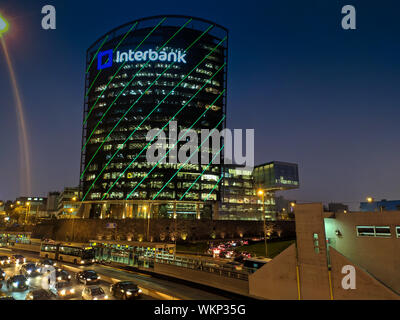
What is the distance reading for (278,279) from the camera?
22.5 m

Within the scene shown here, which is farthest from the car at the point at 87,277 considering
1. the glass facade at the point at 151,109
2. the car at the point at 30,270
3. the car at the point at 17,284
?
the glass facade at the point at 151,109

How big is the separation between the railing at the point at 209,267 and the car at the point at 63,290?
1152cm

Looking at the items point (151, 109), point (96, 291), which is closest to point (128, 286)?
point (96, 291)

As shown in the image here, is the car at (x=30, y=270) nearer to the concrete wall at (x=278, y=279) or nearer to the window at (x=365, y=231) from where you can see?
the concrete wall at (x=278, y=279)

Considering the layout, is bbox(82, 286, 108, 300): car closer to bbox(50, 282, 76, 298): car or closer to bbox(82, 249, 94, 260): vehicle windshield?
bbox(50, 282, 76, 298): car

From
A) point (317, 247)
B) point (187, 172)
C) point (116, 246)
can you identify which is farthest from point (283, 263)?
point (187, 172)

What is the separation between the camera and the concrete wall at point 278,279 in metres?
21.8

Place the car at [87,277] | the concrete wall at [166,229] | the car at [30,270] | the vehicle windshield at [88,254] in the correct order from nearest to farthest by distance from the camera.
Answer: the car at [87,277] < the car at [30,270] < the vehicle windshield at [88,254] < the concrete wall at [166,229]

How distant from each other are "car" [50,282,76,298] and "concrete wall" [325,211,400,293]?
960 inches

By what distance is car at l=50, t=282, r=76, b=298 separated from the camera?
79.7 ft

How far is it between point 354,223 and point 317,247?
4500 mm

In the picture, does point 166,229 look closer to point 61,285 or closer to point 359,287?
point 61,285

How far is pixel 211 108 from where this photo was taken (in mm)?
105375

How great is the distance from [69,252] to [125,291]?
2787 cm
